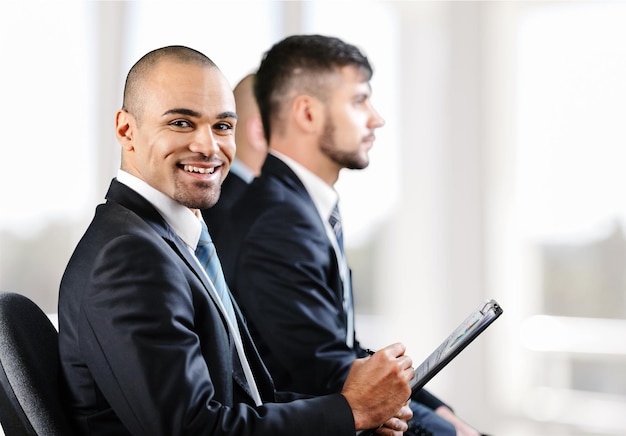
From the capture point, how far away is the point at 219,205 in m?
2.38

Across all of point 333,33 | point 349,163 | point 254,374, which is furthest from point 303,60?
point 333,33

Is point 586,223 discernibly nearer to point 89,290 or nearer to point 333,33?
point 333,33

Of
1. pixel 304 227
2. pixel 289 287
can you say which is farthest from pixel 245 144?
pixel 289 287

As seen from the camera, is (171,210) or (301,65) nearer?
(171,210)

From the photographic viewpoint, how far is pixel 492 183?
481 centimetres

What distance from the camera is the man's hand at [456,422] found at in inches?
81.2

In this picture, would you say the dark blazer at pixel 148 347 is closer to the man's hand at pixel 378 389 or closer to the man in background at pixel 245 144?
the man's hand at pixel 378 389

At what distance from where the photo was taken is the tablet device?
1.45 metres

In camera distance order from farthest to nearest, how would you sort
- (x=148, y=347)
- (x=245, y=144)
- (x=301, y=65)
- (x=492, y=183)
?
(x=492, y=183), (x=245, y=144), (x=301, y=65), (x=148, y=347)

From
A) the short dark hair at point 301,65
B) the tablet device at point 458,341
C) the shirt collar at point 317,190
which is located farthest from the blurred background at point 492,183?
the tablet device at point 458,341

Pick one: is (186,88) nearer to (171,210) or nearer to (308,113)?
(171,210)

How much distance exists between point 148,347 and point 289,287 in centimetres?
71

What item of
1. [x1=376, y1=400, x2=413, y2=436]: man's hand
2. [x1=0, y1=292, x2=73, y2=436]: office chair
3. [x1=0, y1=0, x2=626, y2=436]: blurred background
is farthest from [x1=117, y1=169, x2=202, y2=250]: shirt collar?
[x1=0, y1=0, x2=626, y2=436]: blurred background

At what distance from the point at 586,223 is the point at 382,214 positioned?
3.88ft
